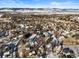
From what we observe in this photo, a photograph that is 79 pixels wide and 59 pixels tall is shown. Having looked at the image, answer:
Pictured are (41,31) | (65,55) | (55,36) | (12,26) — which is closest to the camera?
(65,55)

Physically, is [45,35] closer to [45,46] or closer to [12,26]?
[45,46]

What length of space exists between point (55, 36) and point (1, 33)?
54.6 inches

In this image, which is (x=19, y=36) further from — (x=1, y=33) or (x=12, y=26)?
(x=12, y=26)

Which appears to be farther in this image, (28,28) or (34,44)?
(28,28)

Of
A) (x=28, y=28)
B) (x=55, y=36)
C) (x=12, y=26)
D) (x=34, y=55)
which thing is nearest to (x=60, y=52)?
(x=34, y=55)

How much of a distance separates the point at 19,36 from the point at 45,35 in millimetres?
637

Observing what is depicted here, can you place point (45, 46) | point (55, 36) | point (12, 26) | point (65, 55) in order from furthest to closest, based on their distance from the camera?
1. point (12, 26)
2. point (55, 36)
3. point (45, 46)
4. point (65, 55)

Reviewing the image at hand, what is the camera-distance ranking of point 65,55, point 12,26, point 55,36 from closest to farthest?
point 65,55 < point 55,36 < point 12,26

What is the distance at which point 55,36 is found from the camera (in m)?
4.98

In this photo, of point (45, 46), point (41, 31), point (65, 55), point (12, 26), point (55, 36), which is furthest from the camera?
point (12, 26)

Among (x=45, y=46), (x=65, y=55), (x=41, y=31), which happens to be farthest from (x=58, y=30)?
(x=65, y=55)

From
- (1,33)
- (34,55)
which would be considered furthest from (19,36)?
(34,55)

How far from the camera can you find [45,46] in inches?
171

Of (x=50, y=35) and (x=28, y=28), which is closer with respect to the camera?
(x=50, y=35)
